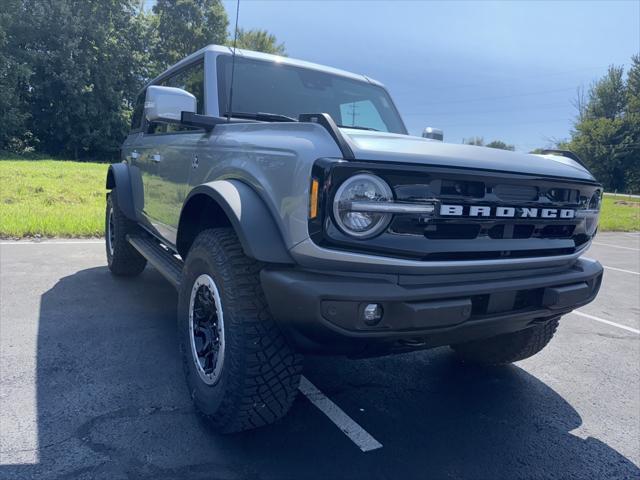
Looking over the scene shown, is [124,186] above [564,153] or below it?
below

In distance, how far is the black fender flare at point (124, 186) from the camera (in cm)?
461

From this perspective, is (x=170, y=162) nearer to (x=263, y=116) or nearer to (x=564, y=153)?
(x=263, y=116)

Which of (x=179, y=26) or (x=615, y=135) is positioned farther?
(x=615, y=135)

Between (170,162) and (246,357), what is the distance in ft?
6.39

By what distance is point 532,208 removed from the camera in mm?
2254

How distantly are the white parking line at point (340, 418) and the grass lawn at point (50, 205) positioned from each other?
5.90 metres

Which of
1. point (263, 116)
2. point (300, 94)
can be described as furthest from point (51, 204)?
point (263, 116)

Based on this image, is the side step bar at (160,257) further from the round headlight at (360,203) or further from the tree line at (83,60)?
the tree line at (83,60)

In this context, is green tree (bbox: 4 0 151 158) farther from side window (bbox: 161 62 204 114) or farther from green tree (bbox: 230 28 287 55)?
side window (bbox: 161 62 204 114)

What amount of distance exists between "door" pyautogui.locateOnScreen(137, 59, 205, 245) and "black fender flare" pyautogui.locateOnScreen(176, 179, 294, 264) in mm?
921

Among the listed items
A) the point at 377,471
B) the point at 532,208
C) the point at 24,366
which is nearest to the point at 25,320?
the point at 24,366

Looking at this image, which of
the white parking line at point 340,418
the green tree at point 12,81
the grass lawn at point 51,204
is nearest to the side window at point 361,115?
the white parking line at point 340,418

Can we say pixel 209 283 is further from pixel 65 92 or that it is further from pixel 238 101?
pixel 65 92

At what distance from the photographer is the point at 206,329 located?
2514mm
